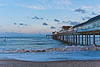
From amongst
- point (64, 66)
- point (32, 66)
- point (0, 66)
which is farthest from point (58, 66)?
point (0, 66)

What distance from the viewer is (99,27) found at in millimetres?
18062

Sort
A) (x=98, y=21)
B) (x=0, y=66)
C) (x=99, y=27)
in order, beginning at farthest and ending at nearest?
1. (x=98, y=21)
2. (x=99, y=27)
3. (x=0, y=66)

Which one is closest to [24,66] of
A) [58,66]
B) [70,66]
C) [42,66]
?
[42,66]

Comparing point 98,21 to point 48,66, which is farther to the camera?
point 98,21

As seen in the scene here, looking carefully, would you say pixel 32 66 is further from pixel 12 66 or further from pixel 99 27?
pixel 99 27

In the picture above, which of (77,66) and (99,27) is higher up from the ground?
(99,27)

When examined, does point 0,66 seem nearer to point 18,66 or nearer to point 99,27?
point 18,66

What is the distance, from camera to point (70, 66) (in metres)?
7.76

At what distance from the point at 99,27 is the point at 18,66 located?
13.8m

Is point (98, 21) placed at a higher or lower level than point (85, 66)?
higher

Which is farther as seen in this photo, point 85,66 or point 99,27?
point 99,27

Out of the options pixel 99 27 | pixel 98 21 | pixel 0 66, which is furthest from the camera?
pixel 98 21

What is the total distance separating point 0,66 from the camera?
7625 millimetres

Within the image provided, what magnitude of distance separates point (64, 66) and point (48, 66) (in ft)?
3.16
